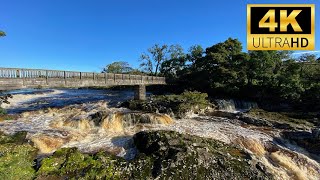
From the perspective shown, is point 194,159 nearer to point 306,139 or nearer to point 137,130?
point 137,130

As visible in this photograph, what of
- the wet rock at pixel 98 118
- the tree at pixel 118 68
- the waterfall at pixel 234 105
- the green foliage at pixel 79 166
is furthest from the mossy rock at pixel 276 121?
the tree at pixel 118 68

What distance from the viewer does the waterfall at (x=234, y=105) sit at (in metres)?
31.1

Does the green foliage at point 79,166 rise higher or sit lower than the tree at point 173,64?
lower

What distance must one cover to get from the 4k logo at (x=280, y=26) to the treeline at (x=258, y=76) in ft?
63.9

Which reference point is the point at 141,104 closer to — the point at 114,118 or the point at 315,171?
the point at 114,118

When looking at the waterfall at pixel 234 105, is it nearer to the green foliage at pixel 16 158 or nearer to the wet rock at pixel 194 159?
the wet rock at pixel 194 159

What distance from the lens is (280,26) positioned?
11922 mm

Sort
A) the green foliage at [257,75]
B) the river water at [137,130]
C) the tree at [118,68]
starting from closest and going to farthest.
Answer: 1. the river water at [137,130]
2. the green foliage at [257,75]
3. the tree at [118,68]

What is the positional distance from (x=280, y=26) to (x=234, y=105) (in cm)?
2169

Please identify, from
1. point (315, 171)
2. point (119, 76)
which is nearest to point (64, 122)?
point (119, 76)

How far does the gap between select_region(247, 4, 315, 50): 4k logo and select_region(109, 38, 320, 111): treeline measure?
63.9 ft

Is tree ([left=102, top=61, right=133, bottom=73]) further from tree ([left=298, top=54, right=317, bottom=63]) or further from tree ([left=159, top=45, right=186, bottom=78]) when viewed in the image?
tree ([left=298, top=54, right=317, bottom=63])

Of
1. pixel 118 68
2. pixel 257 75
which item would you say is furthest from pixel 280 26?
pixel 118 68

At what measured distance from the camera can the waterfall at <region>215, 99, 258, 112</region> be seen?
31059 mm
